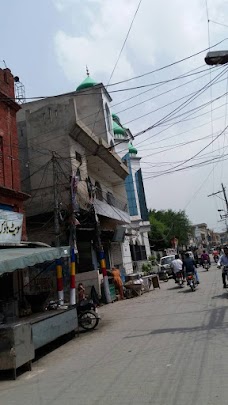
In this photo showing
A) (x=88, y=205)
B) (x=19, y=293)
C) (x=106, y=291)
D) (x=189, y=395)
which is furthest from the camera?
(x=88, y=205)

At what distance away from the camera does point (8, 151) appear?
690 inches

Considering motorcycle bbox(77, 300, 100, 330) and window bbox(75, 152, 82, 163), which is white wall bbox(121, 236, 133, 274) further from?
motorcycle bbox(77, 300, 100, 330)

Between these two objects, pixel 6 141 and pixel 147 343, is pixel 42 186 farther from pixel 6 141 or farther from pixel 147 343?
pixel 147 343

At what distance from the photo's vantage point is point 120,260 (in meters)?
31.8

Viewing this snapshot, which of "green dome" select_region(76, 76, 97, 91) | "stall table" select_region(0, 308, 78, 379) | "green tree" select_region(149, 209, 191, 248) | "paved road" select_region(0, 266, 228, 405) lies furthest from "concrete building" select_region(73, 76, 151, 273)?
"green tree" select_region(149, 209, 191, 248)

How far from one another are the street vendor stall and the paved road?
0.40 metres

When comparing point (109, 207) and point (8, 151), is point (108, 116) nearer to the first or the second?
point (109, 207)

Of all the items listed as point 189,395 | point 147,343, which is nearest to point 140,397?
point 189,395

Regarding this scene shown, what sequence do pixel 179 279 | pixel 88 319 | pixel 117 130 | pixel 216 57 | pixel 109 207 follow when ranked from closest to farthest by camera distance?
pixel 216 57 < pixel 88 319 < pixel 179 279 < pixel 109 207 < pixel 117 130

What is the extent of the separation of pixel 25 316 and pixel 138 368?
6436mm

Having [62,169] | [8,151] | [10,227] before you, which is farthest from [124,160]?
[10,227]

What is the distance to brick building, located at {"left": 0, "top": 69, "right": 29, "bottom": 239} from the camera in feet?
54.7

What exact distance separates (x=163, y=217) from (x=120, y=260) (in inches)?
1817

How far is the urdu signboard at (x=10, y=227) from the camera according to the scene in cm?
1516
